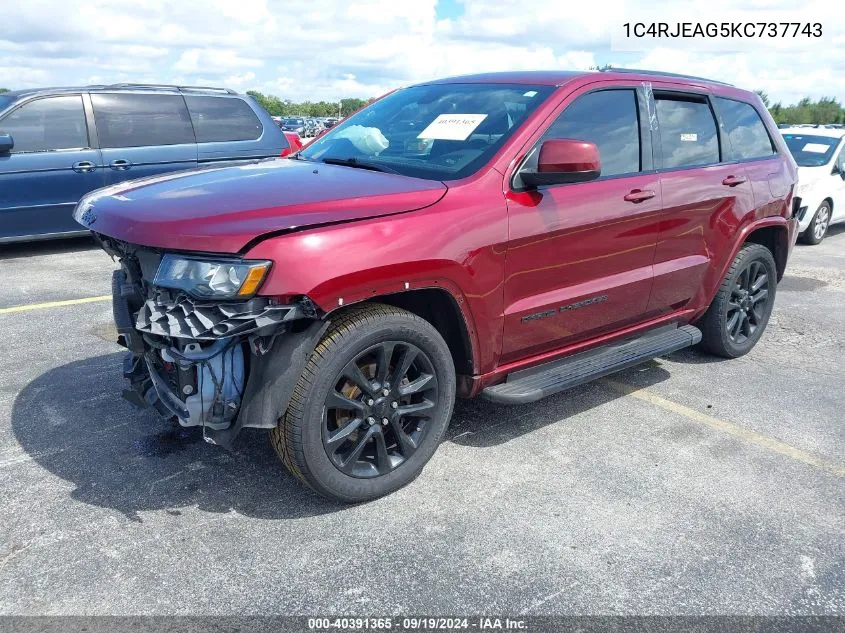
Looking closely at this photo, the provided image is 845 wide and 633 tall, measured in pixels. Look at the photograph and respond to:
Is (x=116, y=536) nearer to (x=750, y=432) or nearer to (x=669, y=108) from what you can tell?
(x=750, y=432)

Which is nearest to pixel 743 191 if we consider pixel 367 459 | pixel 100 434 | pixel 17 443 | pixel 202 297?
pixel 367 459

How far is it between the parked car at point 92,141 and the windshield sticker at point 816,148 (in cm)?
784

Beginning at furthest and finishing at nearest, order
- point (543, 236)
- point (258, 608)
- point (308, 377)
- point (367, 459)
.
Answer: point (543, 236), point (367, 459), point (308, 377), point (258, 608)

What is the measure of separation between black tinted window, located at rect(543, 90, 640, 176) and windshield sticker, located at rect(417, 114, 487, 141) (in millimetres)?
405

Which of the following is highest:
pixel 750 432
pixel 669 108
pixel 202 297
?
pixel 669 108

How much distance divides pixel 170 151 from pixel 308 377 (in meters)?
6.67

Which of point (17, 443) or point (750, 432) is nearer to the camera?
point (17, 443)

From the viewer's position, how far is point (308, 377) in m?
2.83

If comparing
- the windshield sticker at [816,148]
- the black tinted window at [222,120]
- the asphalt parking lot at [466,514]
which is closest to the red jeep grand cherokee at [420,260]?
the asphalt parking lot at [466,514]

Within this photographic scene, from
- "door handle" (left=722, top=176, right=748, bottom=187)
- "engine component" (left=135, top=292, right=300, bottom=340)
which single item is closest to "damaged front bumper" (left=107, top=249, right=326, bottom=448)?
"engine component" (left=135, top=292, right=300, bottom=340)

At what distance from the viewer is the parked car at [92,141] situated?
25.4 feet

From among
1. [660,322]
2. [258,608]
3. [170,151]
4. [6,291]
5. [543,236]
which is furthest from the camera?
[170,151]

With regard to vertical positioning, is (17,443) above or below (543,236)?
below

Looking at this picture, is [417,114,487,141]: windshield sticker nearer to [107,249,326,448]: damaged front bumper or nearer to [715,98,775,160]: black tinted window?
[107,249,326,448]: damaged front bumper
